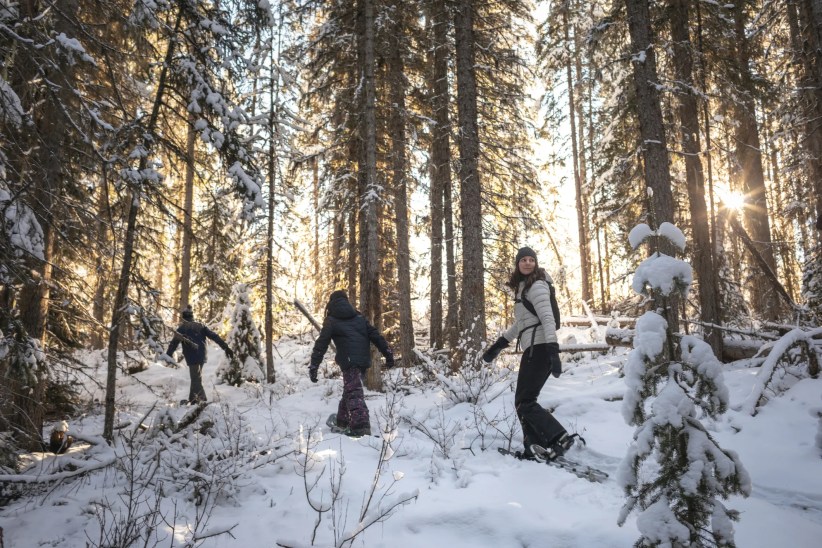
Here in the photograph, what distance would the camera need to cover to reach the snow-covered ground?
3.23 metres

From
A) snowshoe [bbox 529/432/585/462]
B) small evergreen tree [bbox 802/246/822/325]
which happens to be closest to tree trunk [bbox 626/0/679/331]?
small evergreen tree [bbox 802/246/822/325]

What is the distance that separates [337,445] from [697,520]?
13.3ft

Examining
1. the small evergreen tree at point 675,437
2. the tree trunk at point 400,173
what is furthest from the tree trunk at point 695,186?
the small evergreen tree at point 675,437

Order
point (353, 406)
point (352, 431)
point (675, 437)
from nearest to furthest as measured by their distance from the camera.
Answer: point (675, 437), point (352, 431), point (353, 406)

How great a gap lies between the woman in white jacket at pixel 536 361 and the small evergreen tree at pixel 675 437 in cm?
231

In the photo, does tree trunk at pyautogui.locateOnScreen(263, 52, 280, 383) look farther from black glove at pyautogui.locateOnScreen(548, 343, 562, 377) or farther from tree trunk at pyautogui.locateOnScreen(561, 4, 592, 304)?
tree trunk at pyautogui.locateOnScreen(561, 4, 592, 304)

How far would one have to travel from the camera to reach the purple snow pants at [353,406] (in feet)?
19.9

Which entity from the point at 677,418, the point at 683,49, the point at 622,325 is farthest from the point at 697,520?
the point at 622,325

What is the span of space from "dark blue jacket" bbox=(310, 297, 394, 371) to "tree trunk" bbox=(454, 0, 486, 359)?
3.22m

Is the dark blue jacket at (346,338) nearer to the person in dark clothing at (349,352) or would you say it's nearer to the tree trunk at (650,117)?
the person in dark clothing at (349,352)

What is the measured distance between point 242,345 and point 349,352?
7794 mm

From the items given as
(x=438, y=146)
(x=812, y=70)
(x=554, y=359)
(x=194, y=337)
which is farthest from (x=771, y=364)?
(x=194, y=337)

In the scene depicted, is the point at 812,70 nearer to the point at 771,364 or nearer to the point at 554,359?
the point at 771,364

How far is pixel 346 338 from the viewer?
636 centimetres
